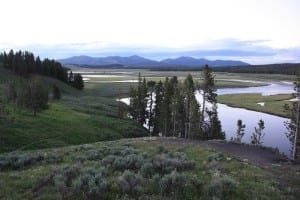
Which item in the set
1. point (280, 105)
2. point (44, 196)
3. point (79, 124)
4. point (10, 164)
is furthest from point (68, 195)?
point (280, 105)

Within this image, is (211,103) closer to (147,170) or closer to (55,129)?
(55,129)

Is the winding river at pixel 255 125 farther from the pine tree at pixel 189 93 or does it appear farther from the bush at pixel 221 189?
the bush at pixel 221 189

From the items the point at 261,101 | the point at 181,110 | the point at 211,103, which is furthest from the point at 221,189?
the point at 261,101

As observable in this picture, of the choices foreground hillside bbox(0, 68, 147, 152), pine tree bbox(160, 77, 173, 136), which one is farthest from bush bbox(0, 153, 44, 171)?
pine tree bbox(160, 77, 173, 136)

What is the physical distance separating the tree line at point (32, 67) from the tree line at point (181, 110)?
56930mm

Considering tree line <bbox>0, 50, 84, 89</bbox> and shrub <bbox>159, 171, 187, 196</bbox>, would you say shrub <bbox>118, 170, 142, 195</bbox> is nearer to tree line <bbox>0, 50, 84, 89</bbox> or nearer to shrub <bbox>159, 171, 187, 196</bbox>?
shrub <bbox>159, 171, 187, 196</bbox>

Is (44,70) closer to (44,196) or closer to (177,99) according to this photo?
(177,99)

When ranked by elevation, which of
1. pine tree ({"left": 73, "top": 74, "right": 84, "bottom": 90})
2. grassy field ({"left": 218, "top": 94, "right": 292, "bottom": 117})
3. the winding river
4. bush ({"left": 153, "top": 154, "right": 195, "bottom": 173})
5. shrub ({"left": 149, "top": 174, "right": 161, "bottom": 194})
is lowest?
the winding river

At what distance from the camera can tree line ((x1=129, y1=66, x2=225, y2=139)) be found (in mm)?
57688

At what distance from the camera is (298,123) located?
3741cm

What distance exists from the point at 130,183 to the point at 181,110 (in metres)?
58.0

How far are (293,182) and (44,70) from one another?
134 meters

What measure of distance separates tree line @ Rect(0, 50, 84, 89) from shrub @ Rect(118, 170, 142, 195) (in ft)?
418

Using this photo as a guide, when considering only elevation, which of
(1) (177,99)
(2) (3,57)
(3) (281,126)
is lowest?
(3) (281,126)
